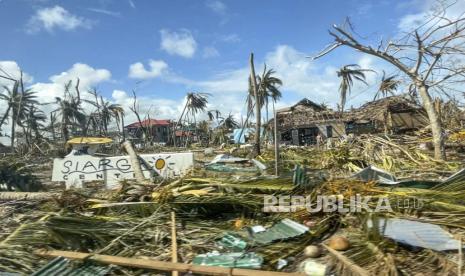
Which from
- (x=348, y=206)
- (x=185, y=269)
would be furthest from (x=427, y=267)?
(x=185, y=269)

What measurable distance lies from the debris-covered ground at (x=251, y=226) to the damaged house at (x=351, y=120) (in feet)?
53.8

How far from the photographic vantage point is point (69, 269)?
4.47 metres

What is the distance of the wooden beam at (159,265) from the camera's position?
406 cm

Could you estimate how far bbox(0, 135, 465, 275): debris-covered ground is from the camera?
4.45 meters

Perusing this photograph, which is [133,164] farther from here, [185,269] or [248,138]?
[248,138]

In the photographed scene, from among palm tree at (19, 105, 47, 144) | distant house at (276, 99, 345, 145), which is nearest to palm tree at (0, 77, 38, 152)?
palm tree at (19, 105, 47, 144)

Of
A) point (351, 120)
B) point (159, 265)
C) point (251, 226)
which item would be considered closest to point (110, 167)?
point (251, 226)

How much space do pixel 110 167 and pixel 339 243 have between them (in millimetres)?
7351

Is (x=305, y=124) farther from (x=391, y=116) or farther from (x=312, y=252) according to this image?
(x=312, y=252)

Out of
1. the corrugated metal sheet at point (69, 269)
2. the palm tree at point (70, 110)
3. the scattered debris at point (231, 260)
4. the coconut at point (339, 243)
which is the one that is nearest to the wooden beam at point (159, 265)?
the corrugated metal sheet at point (69, 269)

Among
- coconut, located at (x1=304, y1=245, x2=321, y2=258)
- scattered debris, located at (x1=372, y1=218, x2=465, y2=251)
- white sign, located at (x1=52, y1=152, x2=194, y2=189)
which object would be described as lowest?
coconut, located at (x1=304, y1=245, x2=321, y2=258)

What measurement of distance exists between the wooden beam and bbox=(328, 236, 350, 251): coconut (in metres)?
0.71

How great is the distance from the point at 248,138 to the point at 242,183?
31.8 m

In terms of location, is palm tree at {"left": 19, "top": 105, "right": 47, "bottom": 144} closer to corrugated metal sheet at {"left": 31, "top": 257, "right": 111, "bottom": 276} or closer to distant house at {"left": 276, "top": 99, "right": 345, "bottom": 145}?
distant house at {"left": 276, "top": 99, "right": 345, "bottom": 145}
